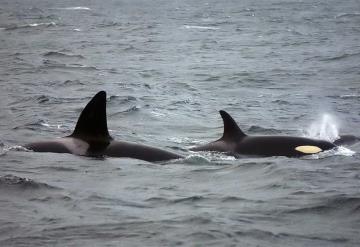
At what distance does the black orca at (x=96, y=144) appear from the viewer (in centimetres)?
Result: 1268

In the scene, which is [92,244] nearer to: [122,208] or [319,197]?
[122,208]

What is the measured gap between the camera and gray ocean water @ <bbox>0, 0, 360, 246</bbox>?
8.87 meters

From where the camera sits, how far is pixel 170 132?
1722 centimetres

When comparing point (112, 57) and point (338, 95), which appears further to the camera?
point (112, 57)

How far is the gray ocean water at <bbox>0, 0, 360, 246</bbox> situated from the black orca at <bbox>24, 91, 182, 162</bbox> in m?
0.30

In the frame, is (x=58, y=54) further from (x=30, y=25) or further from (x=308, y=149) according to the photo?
(x=30, y=25)

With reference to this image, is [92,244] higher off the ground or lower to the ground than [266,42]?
higher

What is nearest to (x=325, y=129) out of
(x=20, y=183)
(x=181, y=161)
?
(x=181, y=161)

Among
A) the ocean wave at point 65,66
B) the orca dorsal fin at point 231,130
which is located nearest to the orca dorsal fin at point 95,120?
the orca dorsal fin at point 231,130

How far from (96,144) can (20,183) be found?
218 centimetres

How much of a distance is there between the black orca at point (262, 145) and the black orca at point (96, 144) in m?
1.02

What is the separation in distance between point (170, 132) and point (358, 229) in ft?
28.7

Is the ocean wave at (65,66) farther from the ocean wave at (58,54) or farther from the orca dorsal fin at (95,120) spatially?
the orca dorsal fin at (95,120)

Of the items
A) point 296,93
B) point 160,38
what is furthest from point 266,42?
point 296,93
